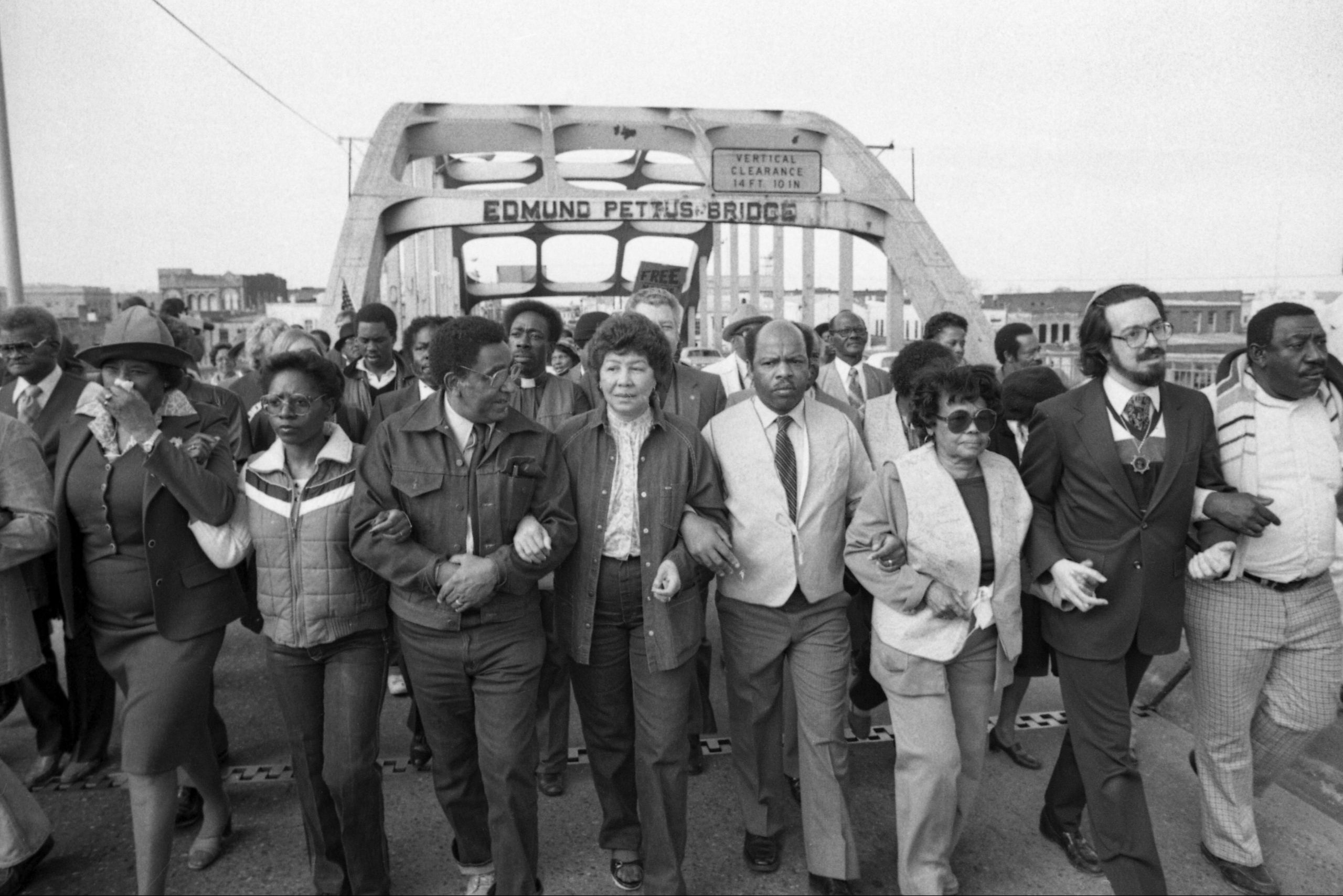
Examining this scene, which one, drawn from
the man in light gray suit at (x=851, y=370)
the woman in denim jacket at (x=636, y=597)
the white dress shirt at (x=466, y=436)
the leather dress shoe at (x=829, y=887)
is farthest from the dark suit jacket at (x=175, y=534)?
the man in light gray suit at (x=851, y=370)

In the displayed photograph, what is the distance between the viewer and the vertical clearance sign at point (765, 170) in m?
17.3

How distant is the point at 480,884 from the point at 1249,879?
9.20 feet

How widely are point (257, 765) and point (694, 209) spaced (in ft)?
48.0

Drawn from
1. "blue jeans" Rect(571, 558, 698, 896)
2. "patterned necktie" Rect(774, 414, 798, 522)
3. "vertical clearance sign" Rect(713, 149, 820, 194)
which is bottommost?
"blue jeans" Rect(571, 558, 698, 896)

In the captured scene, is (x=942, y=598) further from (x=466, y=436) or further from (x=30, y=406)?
(x=30, y=406)

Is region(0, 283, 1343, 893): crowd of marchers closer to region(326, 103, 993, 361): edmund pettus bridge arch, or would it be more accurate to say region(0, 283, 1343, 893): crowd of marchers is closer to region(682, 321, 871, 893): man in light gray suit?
region(682, 321, 871, 893): man in light gray suit

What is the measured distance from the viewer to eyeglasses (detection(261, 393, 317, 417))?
2984 millimetres

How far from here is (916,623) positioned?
307 centimetres

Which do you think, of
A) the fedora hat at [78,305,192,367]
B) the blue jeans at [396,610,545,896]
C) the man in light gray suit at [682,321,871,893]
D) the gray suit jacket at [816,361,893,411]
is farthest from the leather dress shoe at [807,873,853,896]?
the gray suit jacket at [816,361,893,411]


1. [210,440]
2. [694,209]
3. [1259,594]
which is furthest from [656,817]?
[694,209]

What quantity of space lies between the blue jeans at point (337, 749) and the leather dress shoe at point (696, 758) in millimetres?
1504

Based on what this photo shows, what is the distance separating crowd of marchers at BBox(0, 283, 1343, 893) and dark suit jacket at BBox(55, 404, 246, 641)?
0.5 inches

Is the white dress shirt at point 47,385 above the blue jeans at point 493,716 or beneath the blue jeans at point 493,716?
above

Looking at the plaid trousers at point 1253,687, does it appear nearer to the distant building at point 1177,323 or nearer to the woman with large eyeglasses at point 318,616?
the distant building at point 1177,323
